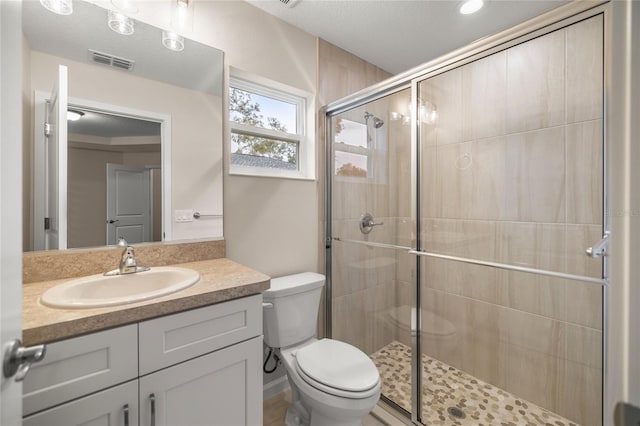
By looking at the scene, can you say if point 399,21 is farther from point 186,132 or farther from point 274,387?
point 274,387

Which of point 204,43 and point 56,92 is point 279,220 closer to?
point 204,43

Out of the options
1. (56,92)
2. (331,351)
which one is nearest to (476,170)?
(331,351)

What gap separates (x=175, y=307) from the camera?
2.99 ft

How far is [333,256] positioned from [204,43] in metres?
1.56

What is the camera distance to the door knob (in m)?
0.48

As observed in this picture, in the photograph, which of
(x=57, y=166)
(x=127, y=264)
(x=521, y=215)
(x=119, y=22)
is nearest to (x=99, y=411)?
(x=127, y=264)

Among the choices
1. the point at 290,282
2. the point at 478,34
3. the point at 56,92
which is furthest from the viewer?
the point at 478,34

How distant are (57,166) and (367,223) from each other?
170 cm

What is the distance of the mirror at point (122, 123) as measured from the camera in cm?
113

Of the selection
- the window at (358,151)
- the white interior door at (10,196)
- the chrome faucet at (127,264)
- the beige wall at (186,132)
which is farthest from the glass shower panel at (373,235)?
the white interior door at (10,196)

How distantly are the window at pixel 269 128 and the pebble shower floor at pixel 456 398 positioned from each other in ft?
4.84

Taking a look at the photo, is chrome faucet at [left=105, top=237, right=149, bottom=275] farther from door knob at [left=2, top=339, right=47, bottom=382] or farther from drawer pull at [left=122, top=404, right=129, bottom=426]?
door knob at [left=2, top=339, right=47, bottom=382]

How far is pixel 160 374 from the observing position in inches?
35.3

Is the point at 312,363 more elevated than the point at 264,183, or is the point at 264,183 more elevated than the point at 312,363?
the point at 264,183
